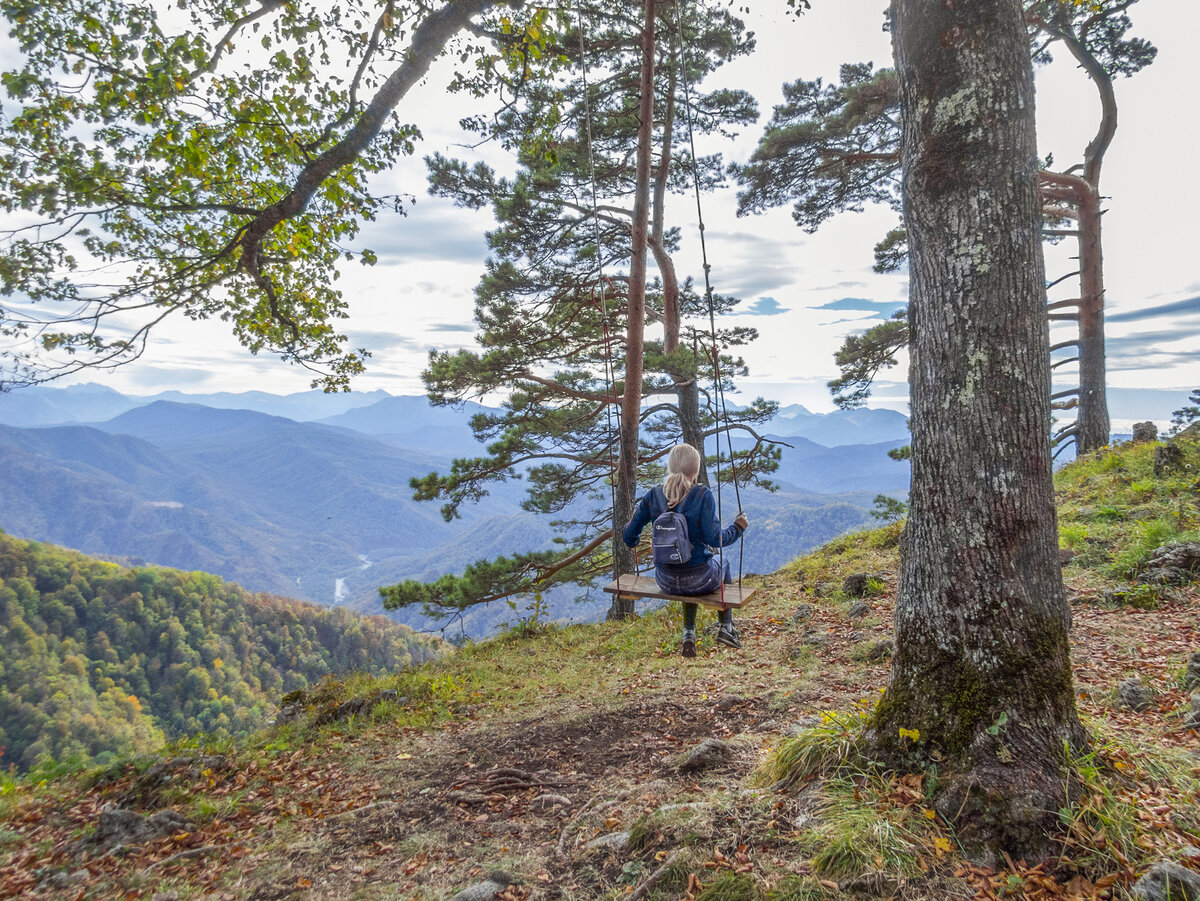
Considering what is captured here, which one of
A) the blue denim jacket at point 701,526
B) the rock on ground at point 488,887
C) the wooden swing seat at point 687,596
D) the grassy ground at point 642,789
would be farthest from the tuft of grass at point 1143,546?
the rock on ground at point 488,887

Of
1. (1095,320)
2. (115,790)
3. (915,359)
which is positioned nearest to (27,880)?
(115,790)

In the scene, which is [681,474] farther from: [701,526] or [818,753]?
[818,753]

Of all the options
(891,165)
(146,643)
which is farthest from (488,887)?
(146,643)

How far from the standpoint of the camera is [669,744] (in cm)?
436

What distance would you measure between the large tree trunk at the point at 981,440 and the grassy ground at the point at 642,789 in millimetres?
271

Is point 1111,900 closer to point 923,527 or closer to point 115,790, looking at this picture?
point 923,527

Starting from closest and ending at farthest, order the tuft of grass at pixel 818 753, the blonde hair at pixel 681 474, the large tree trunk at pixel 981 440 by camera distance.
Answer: the large tree trunk at pixel 981 440 < the tuft of grass at pixel 818 753 < the blonde hair at pixel 681 474

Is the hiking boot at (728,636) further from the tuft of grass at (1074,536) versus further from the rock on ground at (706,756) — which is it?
the tuft of grass at (1074,536)

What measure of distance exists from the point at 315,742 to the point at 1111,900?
586cm

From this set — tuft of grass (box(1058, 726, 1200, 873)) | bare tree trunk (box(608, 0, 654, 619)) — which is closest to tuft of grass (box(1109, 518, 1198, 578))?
tuft of grass (box(1058, 726, 1200, 873))

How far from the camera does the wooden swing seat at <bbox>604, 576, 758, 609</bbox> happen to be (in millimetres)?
4812

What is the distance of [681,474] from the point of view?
495 centimetres

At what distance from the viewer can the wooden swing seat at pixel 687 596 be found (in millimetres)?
4812

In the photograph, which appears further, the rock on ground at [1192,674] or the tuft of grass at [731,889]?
the rock on ground at [1192,674]
